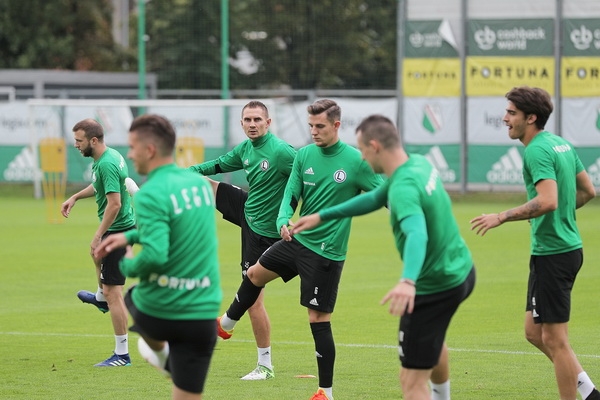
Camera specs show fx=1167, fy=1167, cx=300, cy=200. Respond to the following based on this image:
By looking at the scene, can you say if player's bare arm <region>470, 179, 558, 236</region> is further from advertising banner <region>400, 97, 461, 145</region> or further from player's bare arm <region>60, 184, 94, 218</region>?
advertising banner <region>400, 97, 461, 145</region>

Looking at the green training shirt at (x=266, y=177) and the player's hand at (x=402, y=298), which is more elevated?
the green training shirt at (x=266, y=177)

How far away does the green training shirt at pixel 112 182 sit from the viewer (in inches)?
427

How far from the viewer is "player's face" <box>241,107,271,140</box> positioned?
1058 centimetres

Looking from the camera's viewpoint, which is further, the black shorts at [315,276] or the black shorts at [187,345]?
the black shorts at [315,276]

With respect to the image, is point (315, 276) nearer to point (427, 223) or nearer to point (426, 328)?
point (426, 328)

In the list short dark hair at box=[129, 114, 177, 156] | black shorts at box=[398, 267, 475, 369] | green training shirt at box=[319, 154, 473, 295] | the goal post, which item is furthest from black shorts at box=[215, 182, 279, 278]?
the goal post

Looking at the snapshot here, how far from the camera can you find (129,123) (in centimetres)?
3562

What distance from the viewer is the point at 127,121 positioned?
35.8 metres

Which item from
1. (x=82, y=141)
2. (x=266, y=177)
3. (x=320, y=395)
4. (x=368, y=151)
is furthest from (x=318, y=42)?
(x=368, y=151)

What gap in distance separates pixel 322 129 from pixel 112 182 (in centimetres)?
244

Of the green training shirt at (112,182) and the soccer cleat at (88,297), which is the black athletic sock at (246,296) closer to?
the green training shirt at (112,182)

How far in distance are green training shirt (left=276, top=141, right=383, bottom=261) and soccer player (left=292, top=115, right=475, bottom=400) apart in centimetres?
231

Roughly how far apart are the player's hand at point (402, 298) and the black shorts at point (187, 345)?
105 centimetres

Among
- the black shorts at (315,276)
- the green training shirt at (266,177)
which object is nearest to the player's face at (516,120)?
the black shorts at (315,276)
